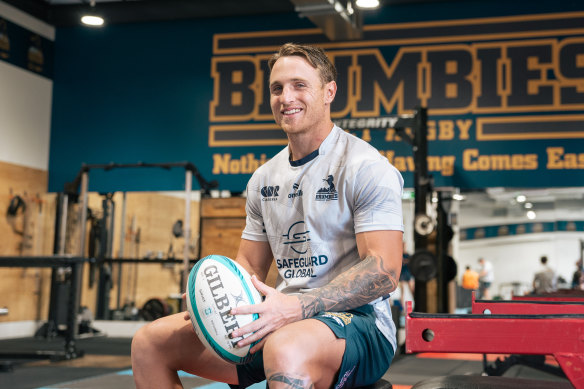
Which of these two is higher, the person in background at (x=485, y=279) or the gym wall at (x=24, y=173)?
the gym wall at (x=24, y=173)

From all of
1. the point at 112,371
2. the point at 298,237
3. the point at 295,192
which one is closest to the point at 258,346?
the point at 298,237

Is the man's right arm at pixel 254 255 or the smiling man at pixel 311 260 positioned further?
the man's right arm at pixel 254 255

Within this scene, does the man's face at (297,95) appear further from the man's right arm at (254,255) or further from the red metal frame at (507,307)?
the red metal frame at (507,307)

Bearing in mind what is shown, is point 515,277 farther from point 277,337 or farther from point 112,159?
point 277,337

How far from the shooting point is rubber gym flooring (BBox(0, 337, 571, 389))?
14.6ft

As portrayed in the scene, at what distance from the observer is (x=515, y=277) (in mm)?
11164

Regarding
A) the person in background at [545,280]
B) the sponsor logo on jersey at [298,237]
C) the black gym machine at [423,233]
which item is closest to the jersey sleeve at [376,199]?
the sponsor logo on jersey at [298,237]

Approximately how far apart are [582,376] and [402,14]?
717cm

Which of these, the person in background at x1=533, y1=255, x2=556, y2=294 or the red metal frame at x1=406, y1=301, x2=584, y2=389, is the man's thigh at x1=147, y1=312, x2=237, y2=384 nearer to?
the red metal frame at x1=406, y1=301, x2=584, y2=389

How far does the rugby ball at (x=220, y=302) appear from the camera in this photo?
1455 mm

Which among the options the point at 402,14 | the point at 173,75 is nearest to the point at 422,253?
the point at 402,14

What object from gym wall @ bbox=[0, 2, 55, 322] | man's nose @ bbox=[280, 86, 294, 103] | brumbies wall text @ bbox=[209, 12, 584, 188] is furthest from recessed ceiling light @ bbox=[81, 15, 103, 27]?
man's nose @ bbox=[280, 86, 294, 103]

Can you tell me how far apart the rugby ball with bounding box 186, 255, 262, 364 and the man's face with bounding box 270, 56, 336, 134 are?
463 mm

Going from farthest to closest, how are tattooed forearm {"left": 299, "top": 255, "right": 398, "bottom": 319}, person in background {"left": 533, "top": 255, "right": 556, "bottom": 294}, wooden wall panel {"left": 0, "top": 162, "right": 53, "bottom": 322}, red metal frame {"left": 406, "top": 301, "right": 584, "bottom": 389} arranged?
person in background {"left": 533, "top": 255, "right": 556, "bottom": 294} < wooden wall panel {"left": 0, "top": 162, "right": 53, "bottom": 322} < tattooed forearm {"left": 299, "top": 255, "right": 398, "bottom": 319} < red metal frame {"left": 406, "top": 301, "right": 584, "bottom": 389}
